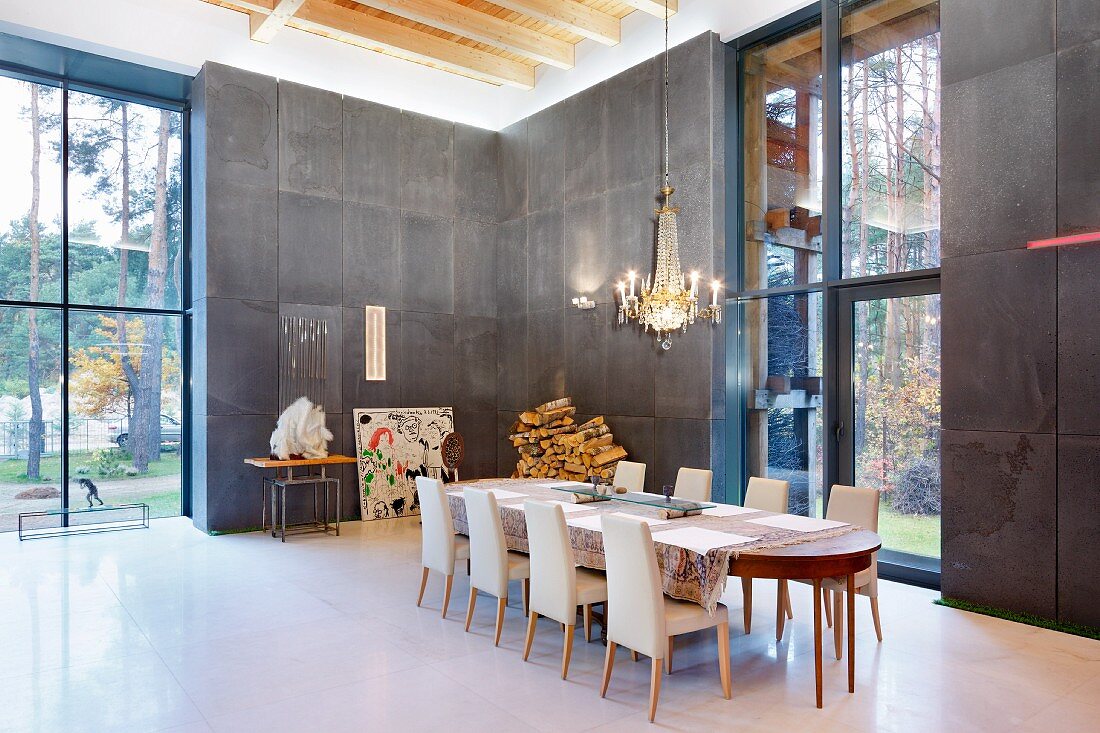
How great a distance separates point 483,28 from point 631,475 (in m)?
4.65

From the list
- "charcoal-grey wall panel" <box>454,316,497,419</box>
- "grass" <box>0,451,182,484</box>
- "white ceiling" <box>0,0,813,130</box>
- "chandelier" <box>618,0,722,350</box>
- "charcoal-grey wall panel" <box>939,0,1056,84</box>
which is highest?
"white ceiling" <box>0,0,813,130</box>

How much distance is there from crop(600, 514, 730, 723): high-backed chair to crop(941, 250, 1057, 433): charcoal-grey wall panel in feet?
8.09

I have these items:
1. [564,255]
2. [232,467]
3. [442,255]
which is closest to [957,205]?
[564,255]

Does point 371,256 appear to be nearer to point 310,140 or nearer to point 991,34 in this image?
point 310,140

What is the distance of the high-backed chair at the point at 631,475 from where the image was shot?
551 cm

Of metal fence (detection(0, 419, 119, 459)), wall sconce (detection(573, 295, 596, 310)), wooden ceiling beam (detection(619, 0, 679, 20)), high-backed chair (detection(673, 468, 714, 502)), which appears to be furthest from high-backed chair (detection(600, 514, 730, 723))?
metal fence (detection(0, 419, 119, 459))

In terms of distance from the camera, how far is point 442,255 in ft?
28.6

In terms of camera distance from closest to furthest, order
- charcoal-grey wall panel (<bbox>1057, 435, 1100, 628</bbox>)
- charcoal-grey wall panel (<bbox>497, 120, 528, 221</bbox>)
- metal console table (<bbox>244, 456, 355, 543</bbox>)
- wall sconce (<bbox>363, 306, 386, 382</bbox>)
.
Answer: charcoal-grey wall panel (<bbox>1057, 435, 1100, 628</bbox>), metal console table (<bbox>244, 456, 355, 543</bbox>), wall sconce (<bbox>363, 306, 386, 382</bbox>), charcoal-grey wall panel (<bbox>497, 120, 528, 221</bbox>)

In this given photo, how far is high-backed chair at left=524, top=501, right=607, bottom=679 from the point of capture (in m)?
3.67

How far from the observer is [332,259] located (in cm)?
794

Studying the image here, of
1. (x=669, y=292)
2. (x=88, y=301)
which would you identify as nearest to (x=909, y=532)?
(x=669, y=292)

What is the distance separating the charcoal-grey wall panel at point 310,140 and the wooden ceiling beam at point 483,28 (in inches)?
53.4

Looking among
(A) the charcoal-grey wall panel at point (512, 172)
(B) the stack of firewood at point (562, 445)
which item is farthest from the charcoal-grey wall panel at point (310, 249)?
(B) the stack of firewood at point (562, 445)

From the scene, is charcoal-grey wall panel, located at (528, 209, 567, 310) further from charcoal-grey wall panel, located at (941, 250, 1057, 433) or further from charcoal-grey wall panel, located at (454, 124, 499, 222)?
charcoal-grey wall panel, located at (941, 250, 1057, 433)
